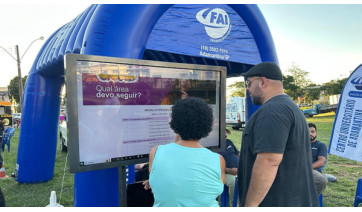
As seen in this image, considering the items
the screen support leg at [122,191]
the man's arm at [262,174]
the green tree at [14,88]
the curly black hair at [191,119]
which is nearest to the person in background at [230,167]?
the screen support leg at [122,191]

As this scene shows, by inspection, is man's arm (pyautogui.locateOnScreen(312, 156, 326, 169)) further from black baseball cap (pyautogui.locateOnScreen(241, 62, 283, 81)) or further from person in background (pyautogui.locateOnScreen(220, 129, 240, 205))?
black baseball cap (pyautogui.locateOnScreen(241, 62, 283, 81))

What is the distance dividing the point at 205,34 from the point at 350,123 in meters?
2.58

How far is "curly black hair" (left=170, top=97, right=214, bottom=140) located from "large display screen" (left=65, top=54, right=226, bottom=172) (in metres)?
0.67

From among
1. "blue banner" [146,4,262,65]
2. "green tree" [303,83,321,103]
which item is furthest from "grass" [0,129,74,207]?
"green tree" [303,83,321,103]

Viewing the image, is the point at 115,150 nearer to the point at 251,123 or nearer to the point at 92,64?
the point at 92,64

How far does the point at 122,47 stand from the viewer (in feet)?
10.6

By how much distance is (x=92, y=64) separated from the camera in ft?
6.93

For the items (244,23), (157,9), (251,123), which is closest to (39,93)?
(157,9)

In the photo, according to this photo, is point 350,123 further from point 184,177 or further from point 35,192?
point 35,192

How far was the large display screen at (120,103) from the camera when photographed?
6.72 feet

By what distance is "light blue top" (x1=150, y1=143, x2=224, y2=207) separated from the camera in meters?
1.51

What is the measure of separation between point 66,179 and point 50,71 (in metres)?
2.58

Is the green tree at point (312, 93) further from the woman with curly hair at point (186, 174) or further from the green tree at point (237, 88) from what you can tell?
the woman with curly hair at point (186, 174)

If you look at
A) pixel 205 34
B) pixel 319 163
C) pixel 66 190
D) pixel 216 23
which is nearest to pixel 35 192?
pixel 66 190
